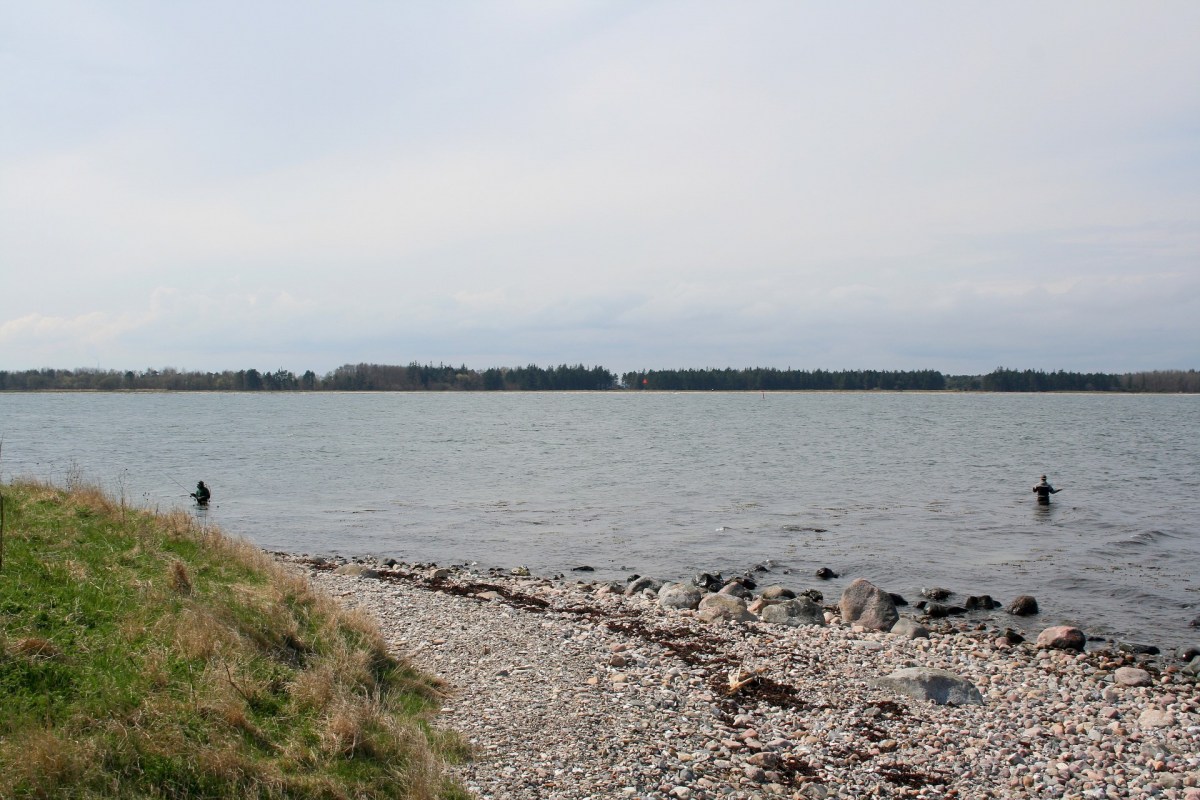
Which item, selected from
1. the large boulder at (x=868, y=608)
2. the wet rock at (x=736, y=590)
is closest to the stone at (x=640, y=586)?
the wet rock at (x=736, y=590)

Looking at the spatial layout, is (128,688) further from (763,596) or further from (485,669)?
(763,596)

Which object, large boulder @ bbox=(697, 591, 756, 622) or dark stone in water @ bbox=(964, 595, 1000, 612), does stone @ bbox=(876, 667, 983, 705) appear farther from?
dark stone in water @ bbox=(964, 595, 1000, 612)

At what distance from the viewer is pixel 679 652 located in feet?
41.2

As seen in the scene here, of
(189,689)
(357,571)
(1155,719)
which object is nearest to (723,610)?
(1155,719)

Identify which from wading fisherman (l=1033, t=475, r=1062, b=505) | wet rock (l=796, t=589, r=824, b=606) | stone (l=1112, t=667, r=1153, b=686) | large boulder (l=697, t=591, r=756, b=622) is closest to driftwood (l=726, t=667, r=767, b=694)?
large boulder (l=697, t=591, r=756, b=622)

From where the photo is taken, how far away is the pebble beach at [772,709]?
8.29m

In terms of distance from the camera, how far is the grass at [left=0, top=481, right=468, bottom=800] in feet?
21.2

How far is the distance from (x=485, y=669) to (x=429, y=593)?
5441 millimetres

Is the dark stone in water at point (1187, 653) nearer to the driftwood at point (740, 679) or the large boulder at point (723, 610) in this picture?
the large boulder at point (723, 610)

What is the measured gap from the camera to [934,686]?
11039 mm

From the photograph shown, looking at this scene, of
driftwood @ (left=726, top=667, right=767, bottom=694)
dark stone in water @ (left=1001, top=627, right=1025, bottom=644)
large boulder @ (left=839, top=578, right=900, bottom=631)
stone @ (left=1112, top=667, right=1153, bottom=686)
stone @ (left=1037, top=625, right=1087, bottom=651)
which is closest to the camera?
driftwood @ (left=726, top=667, right=767, bottom=694)

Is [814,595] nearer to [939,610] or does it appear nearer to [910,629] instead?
[939,610]

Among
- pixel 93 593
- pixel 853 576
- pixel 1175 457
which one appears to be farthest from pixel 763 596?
pixel 1175 457

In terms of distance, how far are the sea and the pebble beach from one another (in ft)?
14.5
